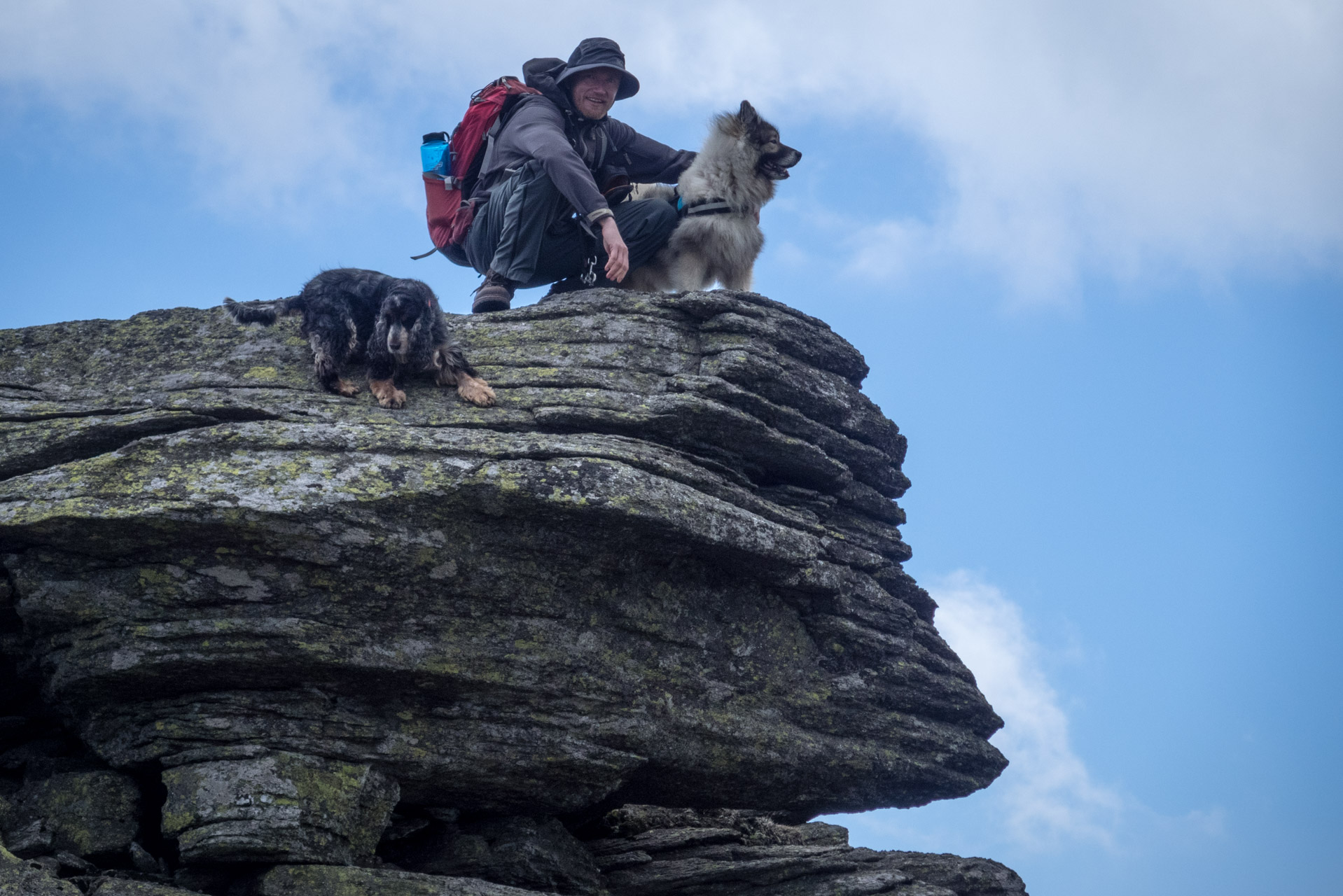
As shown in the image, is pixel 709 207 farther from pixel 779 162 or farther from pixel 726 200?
pixel 779 162

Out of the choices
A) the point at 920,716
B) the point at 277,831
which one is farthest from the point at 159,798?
the point at 920,716

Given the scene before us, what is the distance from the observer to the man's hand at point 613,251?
38.6 feet

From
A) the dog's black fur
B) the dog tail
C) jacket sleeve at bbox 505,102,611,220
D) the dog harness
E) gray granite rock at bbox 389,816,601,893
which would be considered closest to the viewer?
gray granite rock at bbox 389,816,601,893

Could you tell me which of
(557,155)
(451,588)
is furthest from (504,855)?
(557,155)

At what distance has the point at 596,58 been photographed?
12.9m

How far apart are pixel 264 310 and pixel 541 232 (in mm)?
3282

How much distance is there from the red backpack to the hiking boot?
1149mm

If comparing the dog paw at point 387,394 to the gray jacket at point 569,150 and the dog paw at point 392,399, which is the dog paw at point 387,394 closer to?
the dog paw at point 392,399

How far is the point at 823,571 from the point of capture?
10648mm

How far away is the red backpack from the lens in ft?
43.4

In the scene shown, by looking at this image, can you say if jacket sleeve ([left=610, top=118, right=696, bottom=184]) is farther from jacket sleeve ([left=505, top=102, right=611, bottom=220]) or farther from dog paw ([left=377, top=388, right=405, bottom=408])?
dog paw ([left=377, top=388, right=405, bottom=408])

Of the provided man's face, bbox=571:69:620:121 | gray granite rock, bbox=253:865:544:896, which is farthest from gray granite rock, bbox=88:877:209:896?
man's face, bbox=571:69:620:121

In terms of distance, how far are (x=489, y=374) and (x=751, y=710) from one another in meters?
4.33

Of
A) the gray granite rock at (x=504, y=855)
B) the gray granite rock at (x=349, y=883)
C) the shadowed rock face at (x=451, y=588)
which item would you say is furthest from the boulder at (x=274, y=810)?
the gray granite rock at (x=504, y=855)
